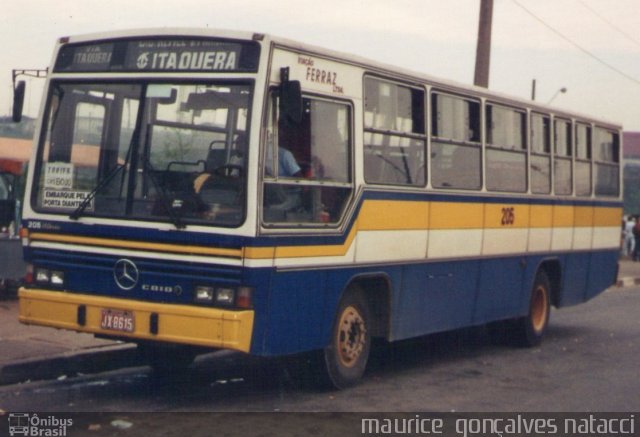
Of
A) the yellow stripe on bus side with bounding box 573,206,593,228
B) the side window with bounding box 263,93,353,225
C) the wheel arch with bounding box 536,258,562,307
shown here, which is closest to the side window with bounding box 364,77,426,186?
the side window with bounding box 263,93,353,225

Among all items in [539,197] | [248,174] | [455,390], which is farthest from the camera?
[539,197]

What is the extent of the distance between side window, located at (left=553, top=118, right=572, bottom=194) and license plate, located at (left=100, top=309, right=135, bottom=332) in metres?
7.29

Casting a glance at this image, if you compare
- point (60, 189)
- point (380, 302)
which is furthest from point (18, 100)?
point (380, 302)

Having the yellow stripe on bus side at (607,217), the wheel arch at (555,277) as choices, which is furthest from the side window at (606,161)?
the wheel arch at (555,277)

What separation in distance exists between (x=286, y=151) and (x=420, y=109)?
253 cm

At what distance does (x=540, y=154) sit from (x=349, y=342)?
502 cm

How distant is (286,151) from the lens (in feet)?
30.2

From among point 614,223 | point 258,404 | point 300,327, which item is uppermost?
point 614,223

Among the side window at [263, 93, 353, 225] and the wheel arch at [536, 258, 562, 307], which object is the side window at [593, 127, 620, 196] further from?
the side window at [263, 93, 353, 225]

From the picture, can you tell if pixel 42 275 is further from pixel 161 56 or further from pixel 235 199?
pixel 161 56

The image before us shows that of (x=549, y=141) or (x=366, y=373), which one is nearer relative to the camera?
(x=366, y=373)

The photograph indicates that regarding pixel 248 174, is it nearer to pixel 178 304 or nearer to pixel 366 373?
pixel 178 304

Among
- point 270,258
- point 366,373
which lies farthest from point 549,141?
point 270,258

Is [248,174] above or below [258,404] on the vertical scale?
above
